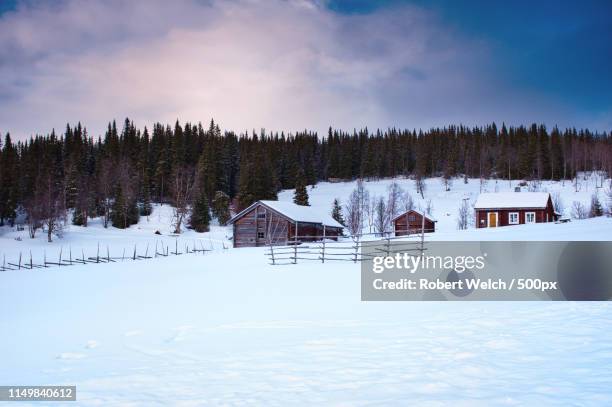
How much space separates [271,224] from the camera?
164ft

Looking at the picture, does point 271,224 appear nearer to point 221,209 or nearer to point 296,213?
point 296,213

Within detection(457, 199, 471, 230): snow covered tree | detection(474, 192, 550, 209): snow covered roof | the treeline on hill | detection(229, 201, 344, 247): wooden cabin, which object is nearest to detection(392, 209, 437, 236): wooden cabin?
detection(474, 192, 550, 209): snow covered roof

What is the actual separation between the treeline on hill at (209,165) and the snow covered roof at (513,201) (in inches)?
1263

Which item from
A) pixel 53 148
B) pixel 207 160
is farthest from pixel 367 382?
pixel 53 148

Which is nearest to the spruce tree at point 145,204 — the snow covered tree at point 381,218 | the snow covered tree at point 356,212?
the snow covered tree at point 356,212

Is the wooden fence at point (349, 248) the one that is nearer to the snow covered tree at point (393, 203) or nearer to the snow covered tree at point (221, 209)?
the snow covered tree at point (221, 209)

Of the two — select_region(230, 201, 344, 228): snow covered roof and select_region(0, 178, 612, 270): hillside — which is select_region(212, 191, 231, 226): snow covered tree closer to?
select_region(0, 178, 612, 270): hillside

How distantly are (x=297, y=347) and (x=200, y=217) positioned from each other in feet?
201

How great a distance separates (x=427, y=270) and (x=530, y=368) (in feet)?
48.7

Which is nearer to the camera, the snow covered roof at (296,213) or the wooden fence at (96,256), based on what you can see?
the wooden fence at (96,256)

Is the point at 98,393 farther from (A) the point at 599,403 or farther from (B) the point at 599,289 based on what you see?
(B) the point at 599,289

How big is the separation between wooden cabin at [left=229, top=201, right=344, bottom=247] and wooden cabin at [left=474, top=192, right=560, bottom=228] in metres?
19.2

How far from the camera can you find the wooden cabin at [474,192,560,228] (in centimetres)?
5422

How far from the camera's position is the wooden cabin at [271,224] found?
4922 centimetres
